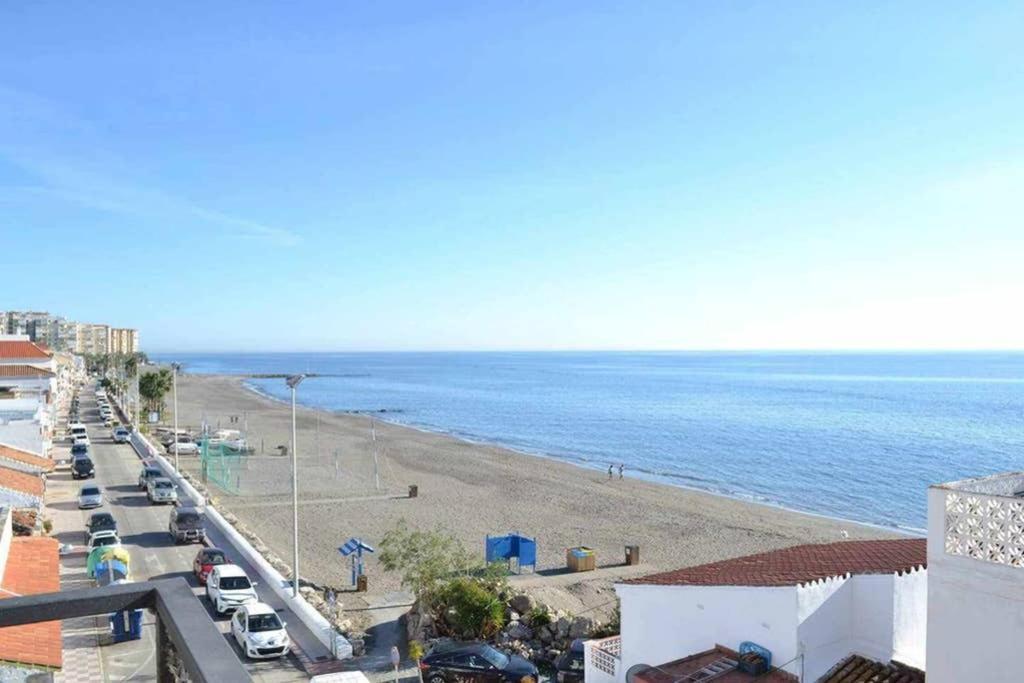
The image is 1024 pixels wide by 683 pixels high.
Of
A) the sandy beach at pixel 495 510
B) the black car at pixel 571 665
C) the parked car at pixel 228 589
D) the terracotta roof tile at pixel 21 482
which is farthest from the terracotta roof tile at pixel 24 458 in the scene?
the black car at pixel 571 665

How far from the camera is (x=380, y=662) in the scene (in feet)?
55.9

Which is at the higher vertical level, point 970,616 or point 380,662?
point 970,616

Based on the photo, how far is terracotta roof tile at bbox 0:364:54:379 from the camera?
47719mm

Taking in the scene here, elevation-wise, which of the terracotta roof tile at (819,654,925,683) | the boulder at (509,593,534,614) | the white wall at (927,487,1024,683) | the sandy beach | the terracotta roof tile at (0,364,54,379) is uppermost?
the terracotta roof tile at (0,364,54,379)

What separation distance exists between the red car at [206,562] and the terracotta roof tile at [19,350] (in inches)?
1385

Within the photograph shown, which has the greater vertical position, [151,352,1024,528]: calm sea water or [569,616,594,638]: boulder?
[569,616,594,638]: boulder

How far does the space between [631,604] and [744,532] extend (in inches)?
994

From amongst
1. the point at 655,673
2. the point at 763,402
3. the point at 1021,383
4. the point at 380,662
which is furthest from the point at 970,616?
the point at 1021,383

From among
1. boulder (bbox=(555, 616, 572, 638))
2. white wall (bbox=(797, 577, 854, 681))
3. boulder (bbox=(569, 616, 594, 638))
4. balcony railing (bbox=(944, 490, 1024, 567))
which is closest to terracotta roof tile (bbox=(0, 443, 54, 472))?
boulder (bbox=(555, 616, 572, 638))

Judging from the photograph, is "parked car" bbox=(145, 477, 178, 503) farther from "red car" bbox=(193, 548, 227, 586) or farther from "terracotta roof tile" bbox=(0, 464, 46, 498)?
"red car" bbox=(193, 548, 227, 586)

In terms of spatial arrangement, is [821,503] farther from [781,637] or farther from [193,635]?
[193,635]

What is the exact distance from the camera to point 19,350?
50.6 metres

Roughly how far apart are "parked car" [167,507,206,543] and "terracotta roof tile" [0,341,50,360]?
100 feet

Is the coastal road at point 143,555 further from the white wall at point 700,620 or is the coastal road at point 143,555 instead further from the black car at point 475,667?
the white wall at point 700,620
